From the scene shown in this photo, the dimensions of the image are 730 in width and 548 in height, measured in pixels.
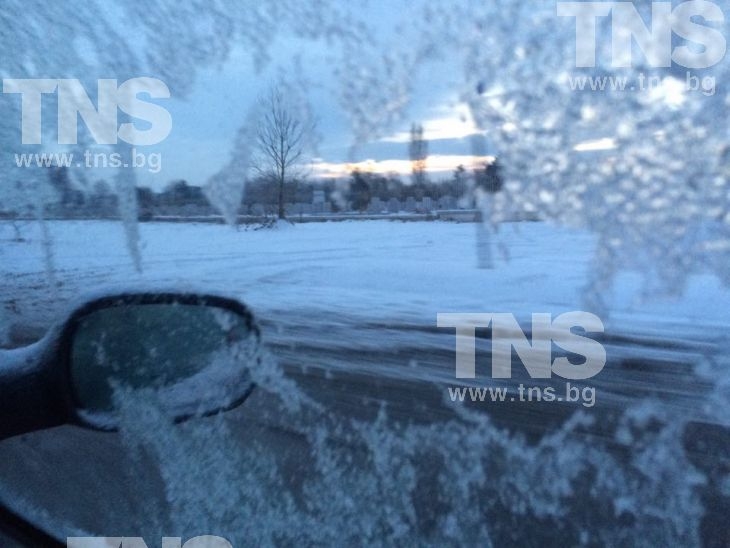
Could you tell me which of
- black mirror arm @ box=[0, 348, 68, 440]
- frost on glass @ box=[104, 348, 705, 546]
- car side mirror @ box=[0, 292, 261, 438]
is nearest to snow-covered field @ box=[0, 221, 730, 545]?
frost on glass @ box=[104, 348, 705, 546]

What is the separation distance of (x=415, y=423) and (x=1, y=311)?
4295 millimetres

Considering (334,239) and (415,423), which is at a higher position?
(334,239)

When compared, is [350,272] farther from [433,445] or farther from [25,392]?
[25,392]

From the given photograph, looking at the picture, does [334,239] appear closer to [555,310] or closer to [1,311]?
[555,310]

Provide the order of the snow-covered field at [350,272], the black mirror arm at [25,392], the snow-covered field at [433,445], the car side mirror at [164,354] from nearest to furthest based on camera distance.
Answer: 1. the black mirror arm at [25,392]
2. the car side mirror at [164,354]
3. the snow-covered field at [433,445]
4. the snow-covered field at [350,272]

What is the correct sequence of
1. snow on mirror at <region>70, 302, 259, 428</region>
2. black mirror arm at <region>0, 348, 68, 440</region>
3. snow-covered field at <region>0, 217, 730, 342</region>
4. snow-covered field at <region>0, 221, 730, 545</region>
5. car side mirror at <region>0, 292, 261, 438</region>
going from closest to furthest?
1. black mirror arm at <region>0, 348, 68, 440</region>
2. car side mirror at <region>0, 292, 261, 438</region>
3. snow on mirror at <region>70, 302, 259, 428</region>
4. snow-covered field at <region>0, 221, 730, 545</region>
5. snow-covered field at <region>0, 217, 730, 342</region>

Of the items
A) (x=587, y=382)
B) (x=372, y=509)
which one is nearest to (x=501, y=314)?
(x=587, y=382)

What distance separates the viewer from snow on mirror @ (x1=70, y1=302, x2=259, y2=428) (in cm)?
273

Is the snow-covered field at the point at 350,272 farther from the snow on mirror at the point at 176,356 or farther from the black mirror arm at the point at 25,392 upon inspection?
the black mirror arm at the point at 25,392

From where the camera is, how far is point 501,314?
6.50 metres

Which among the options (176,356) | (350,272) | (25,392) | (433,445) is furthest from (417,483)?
(350,272)

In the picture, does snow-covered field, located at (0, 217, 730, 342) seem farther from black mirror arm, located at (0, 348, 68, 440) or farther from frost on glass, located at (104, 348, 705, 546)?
black mirror arm, located at (0, 348, 68, 440)

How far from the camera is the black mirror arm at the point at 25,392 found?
2025 mm

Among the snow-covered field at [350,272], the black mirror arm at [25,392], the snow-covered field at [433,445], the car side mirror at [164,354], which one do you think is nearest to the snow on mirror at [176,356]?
the car side mirror at [164,354]
